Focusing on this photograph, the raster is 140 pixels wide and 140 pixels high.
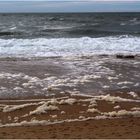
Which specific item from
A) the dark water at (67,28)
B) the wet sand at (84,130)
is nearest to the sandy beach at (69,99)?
the wet sand at (84,130)

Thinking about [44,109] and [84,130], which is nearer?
[84,130]

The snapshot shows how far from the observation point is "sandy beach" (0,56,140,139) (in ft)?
22.0

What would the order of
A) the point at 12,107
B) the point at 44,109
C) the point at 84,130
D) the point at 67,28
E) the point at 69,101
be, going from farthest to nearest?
the point at 67,28, the point at 69,101, the point at 12,107, the point at 44,109, the point at 84,130

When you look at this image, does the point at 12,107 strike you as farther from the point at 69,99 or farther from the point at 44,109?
the point at 69,99

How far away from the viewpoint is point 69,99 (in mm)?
9070

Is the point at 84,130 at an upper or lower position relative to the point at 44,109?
upper

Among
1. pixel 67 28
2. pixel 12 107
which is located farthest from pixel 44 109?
pixel 67 28

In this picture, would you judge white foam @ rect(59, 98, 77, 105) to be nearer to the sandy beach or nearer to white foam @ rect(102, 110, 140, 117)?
the sandy beach

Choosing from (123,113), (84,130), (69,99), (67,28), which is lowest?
(67,28)

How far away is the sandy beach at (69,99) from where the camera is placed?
6.70 meters

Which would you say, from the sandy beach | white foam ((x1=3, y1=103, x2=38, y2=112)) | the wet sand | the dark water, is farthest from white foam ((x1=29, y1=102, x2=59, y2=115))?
the dark water

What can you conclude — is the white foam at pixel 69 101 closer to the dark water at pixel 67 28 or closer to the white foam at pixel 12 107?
the white foam at pixel 12 107

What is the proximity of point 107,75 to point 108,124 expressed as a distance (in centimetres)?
541

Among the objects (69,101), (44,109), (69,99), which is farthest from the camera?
(69,99)
